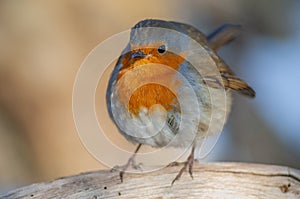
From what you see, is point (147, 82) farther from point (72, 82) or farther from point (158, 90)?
point (72, 82)

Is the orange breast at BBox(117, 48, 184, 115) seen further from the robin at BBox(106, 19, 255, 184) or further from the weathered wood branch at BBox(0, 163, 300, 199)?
the weathered wood branch at BBox(0, 163, 300, 199)

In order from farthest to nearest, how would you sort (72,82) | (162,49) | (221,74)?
(72,82) → (221,74) → (162,49)

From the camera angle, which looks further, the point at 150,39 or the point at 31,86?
the point at 31,86

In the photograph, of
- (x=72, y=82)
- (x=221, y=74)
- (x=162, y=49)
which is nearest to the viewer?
(x=162, y=49)

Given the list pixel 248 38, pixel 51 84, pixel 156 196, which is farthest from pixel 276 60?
pixel 156 196

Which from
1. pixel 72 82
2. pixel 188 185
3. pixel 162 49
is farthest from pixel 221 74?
pixel 72 82

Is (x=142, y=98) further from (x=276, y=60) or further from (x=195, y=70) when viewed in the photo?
(x=276, y=60)

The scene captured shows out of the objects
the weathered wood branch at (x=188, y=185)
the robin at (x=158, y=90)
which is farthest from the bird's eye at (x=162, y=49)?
the weathered wood branch at (x=188, y=185)
